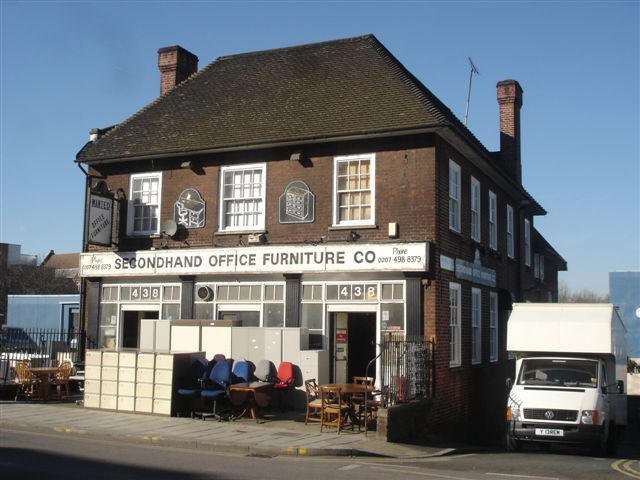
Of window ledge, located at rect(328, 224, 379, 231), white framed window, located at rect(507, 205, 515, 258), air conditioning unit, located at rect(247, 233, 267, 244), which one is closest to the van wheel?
window ledge, located at rect(328, 224, 379, 231)

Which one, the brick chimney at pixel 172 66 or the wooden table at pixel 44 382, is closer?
the wooden table at pixel 44 382

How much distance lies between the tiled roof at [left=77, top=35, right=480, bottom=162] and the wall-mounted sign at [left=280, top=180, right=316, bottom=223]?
1.27 metres

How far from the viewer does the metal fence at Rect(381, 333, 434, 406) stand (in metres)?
15.0

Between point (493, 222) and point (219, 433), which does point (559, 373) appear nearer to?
point (219, 433)

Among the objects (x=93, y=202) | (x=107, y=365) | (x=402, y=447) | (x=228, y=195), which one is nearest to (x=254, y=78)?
(x=228, y=195)

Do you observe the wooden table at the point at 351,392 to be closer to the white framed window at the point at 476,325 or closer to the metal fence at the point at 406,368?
the metal fence at the point at 406,368

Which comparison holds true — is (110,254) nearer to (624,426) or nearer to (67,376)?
(67,376)

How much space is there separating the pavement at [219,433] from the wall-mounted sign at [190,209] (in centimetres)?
559

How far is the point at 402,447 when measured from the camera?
13.8 metres

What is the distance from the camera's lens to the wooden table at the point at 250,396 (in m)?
16.0

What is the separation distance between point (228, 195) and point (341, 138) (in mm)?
3752

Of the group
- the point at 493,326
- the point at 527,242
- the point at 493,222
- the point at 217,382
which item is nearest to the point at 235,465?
the point at 217,382

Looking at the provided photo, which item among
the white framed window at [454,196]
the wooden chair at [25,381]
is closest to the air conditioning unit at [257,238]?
the white framed window at [454,196]

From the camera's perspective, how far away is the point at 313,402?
50.3 feet
